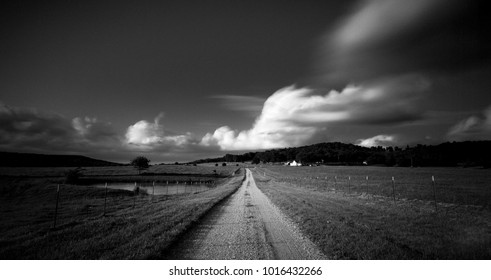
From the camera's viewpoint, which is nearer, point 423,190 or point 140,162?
point 423,190

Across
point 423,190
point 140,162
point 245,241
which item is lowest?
point 423,190

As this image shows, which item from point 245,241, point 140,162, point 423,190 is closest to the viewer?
point 245,241

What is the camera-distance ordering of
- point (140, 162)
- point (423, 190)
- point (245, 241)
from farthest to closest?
point (140, 162) → point (423, 190) → point (245, 241)

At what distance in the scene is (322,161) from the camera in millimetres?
186750

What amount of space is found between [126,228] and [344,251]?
10.2 metres

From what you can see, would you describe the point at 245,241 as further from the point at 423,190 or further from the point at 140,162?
the point at 140,162

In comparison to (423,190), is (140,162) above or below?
above

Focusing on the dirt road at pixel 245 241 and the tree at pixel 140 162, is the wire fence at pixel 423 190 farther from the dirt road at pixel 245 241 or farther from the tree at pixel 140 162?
the tree at pixel 140 162

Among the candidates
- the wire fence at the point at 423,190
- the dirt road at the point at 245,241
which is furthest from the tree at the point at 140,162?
the dirt road at the point at 245,241

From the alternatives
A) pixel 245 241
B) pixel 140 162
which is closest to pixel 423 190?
pixel 245 241
